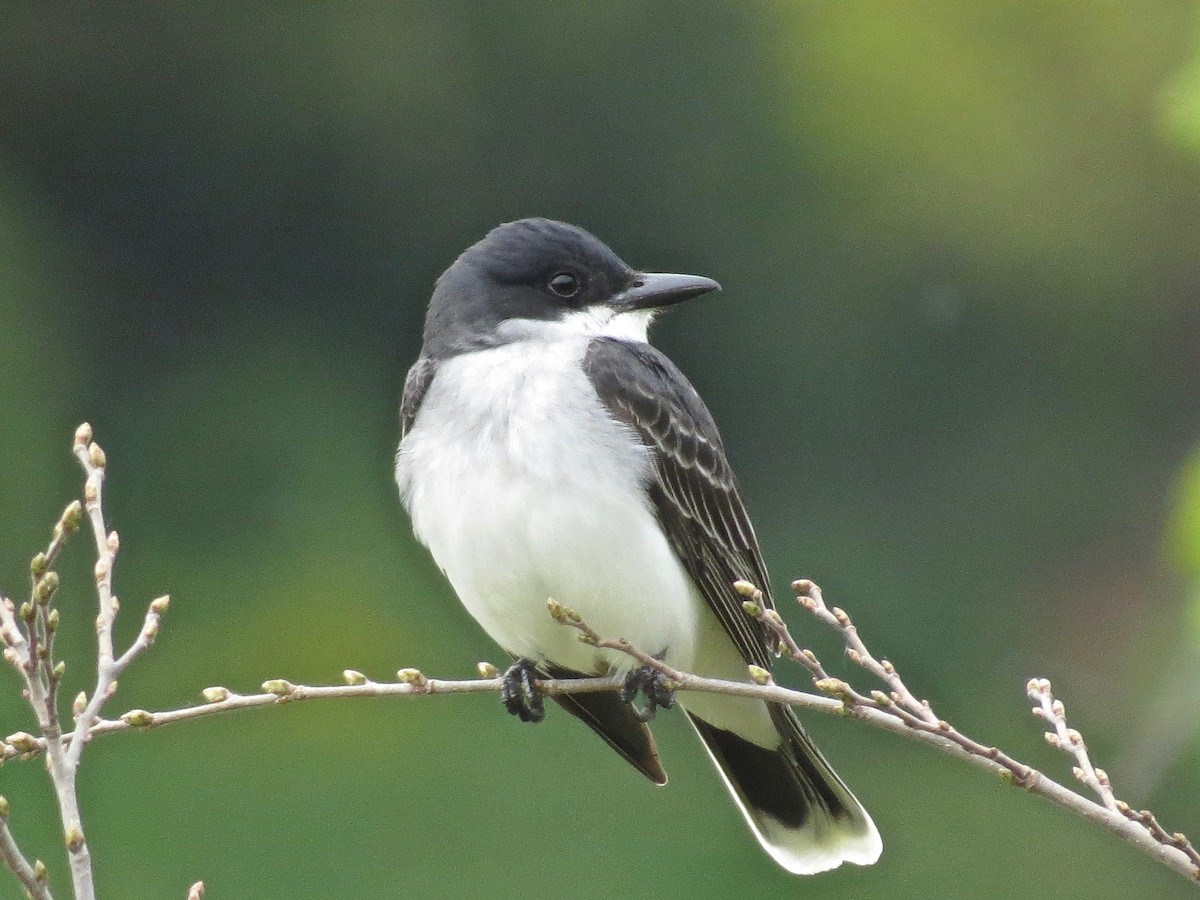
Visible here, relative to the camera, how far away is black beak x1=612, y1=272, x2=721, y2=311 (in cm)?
421

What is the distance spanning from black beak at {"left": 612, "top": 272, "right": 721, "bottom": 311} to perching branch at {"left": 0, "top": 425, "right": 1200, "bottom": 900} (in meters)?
1.20

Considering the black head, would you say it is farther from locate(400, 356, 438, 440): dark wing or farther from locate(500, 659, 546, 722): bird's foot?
locate(500, 659, 546, 722): bird's foot

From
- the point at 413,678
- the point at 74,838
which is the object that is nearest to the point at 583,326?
the point at 413,678

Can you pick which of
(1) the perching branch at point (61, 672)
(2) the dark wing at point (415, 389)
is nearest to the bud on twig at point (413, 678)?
(1) the perching branch at point (61, 672)

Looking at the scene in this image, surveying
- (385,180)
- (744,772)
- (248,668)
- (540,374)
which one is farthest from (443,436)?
(385,180)

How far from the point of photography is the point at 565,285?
430 centimetres

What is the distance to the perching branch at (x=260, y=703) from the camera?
238cm

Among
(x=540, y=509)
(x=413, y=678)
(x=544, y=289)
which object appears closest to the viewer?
(x=413, y=678)

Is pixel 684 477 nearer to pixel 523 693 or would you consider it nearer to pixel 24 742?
pixel 523 693

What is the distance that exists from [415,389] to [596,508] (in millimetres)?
556

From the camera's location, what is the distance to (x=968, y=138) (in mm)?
15281

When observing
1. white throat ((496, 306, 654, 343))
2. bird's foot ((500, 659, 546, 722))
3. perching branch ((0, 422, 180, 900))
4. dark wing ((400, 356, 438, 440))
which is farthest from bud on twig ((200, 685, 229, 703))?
white throat ((496, 306, 654, 343))

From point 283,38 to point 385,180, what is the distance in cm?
142

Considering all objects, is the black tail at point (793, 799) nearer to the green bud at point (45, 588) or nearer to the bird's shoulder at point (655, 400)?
the bird's shoulder at point (655, 400)
